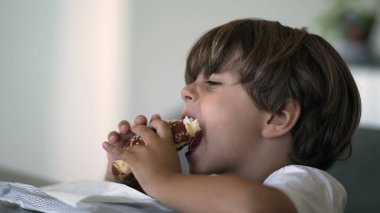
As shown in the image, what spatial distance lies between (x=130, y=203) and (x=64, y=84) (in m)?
1.40

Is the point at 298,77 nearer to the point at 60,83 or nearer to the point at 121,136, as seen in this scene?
the point at 121,136

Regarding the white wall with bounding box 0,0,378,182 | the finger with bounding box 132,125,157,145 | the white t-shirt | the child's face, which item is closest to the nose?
the child's face

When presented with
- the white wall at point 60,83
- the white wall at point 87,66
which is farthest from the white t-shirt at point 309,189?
the white wall at point 60,83

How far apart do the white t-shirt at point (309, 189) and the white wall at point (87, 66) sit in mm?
1200

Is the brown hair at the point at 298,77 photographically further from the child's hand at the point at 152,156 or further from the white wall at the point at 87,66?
the white wall at the point at 87,66

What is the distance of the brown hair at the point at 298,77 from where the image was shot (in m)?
0.96

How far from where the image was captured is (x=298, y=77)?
37.9 inches

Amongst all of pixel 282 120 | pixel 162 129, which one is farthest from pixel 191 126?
pixel 282 120

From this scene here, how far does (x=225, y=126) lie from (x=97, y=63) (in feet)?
4.17

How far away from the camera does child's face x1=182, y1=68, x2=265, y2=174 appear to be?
0.96 metres

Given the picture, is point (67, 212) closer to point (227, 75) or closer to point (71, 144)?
point (227, 75)

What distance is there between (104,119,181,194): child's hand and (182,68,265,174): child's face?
0.07 meters

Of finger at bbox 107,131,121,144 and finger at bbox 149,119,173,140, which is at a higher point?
finger at bbox 149,119,173,140

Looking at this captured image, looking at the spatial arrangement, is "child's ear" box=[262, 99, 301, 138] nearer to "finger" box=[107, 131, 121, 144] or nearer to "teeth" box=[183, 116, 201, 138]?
"teeth" box=[183, 116, 201, 138]
